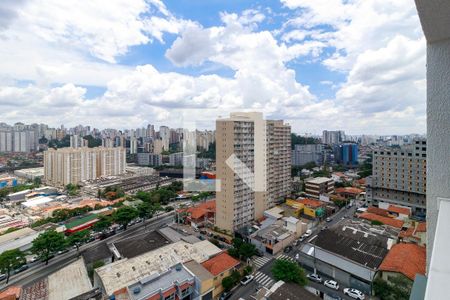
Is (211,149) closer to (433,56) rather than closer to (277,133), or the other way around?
(277,133)

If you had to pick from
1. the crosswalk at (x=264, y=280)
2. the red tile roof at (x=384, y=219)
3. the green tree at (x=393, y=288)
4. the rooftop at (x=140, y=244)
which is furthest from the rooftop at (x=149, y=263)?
the red tile roof at (x=384, y=219)

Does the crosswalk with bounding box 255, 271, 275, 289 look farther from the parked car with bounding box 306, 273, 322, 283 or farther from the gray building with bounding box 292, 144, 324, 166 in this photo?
the gray building with bounding box 292, 144, 324, 166

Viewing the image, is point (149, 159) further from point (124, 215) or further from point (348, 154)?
point (348, 154)

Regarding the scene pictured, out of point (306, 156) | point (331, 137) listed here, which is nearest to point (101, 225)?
point (306, 156)

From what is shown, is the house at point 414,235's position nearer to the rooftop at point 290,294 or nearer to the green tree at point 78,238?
the rooftop at point 290,294

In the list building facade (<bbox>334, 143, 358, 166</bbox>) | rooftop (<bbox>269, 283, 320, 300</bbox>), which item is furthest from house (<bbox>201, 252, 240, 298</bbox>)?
building facade (<bbox>334, 143, 358, 166</bbox>)

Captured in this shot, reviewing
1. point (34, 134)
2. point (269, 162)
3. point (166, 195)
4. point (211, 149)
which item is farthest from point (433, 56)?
point (34, 134)
